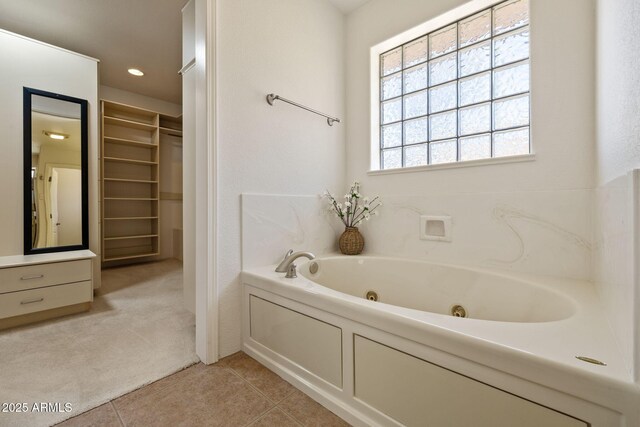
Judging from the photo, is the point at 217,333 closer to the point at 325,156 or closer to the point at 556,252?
the point at 325,156

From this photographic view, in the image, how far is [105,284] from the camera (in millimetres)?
2898

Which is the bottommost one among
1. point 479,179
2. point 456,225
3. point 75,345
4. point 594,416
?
point 75,345

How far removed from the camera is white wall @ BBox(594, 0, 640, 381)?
0.58 meters

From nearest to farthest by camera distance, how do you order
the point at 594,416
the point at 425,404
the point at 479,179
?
1. the point at 594,416
2. the point at 425,404
3. the point at 479,179

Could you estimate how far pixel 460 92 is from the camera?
5.84 ft

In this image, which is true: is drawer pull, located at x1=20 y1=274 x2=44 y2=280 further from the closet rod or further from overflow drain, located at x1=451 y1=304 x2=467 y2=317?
overflow drain, located at x1=451 y1=304 x2=467 y2=317

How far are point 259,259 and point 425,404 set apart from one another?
1.12 meters

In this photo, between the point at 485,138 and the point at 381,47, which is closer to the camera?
the point at 485,138

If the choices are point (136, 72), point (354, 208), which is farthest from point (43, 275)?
point (136, 72)

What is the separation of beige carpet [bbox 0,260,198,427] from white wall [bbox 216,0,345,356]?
1.38 feet

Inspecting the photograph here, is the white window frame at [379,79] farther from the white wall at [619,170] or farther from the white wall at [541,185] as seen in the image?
the white wall at [619,170]

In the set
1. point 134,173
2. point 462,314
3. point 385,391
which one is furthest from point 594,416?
point 134,173

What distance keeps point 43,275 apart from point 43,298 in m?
0.17

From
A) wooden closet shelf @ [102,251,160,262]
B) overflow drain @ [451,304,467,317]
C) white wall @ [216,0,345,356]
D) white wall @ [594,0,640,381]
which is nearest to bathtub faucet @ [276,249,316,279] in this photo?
white wall @ [216,0,345,356]
